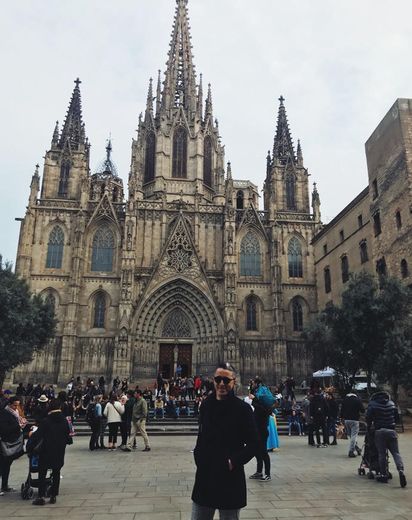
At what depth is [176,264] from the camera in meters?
36.2

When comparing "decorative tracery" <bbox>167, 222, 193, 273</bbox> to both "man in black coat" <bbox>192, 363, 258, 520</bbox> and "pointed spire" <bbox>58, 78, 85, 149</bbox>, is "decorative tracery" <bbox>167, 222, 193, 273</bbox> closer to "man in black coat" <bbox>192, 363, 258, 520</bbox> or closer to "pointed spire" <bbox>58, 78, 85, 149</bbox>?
"pointed spire" <bbox>58, 78, 85, 149</bbox>

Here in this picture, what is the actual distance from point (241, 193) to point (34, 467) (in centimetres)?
5146

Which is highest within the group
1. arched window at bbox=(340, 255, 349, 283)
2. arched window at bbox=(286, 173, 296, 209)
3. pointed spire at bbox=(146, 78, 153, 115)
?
pointed spire at bbox=(146, 78, 153, 115)

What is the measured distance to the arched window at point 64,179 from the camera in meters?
39.6

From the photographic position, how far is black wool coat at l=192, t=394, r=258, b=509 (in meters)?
3.49

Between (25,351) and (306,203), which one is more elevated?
(306,203)

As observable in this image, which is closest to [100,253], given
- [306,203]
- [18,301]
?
[18,301]

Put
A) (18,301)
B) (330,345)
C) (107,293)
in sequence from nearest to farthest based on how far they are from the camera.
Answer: (18,301)
(330,345)
(107,293)

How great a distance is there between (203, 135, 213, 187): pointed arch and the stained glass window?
42.4ft

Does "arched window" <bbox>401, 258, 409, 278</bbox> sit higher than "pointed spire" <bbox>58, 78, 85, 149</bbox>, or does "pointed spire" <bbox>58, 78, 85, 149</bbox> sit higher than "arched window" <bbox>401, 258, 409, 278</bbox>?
"pointed spire" <bbox>58, 78, 85, 149</bbox>

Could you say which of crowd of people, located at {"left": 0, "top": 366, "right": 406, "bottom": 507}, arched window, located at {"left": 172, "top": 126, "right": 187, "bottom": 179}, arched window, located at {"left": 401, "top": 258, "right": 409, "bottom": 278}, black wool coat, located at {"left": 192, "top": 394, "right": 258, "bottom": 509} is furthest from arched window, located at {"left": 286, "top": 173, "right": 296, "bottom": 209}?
black wool coat, located at {"left": 192, "top": 394, "right": 258, "bottom": 509}

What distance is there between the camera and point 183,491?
7.47 meters

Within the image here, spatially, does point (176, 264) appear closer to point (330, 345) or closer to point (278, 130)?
point (330, 345)

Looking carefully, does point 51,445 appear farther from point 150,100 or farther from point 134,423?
point 150,100
